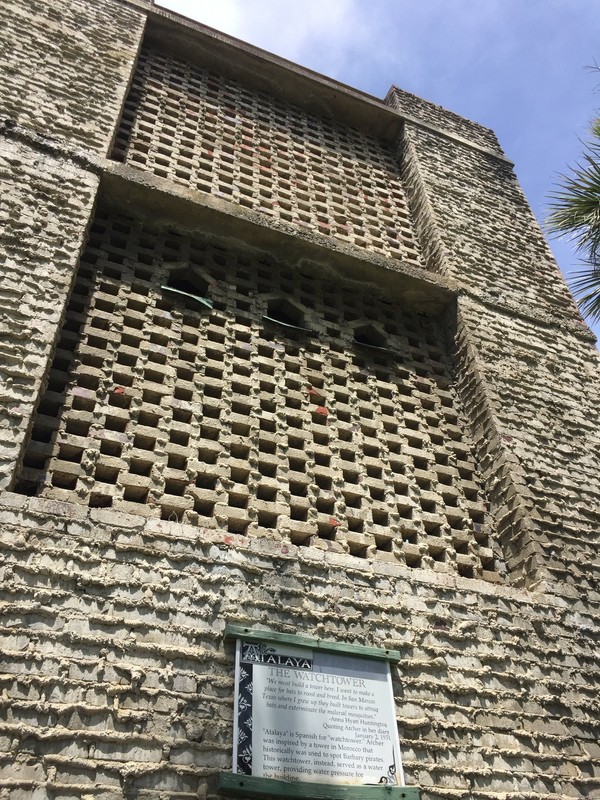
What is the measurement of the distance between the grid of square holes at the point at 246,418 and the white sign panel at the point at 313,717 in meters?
0.90

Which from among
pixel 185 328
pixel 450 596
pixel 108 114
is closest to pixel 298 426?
pixel 185 328

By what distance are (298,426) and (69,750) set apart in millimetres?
2836

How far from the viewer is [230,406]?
5258 mm

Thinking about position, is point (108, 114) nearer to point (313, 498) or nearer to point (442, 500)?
point (313, 498)

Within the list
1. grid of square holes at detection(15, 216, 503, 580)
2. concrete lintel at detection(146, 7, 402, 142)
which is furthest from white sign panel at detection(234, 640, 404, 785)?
concrete lintel at detection(146, 7, 402, 142)

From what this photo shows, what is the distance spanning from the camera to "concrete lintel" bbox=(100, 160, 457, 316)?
629cm

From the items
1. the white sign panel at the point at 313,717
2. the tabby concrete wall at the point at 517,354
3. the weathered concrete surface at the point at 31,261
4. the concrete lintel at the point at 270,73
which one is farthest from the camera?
the concrete lintel at the point at 270,73

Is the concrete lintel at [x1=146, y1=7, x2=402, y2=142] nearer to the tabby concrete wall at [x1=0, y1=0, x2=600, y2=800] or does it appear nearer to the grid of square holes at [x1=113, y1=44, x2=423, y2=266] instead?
the grid of square holes at [x1=113, y1=44, x2=423, y2=266]

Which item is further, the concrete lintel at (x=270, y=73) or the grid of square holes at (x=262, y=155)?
the concrete lintel at (x=270, y=73)

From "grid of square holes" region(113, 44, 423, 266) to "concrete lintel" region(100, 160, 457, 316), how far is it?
654 mm

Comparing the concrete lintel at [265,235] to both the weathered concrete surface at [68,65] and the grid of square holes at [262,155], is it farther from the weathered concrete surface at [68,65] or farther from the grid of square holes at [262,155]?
the grid of square holes at [262,155]

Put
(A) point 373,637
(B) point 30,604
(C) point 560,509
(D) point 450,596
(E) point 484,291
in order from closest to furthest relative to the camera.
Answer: (B) point 30,604 < (A) point 373,637 < (D) point 450,596 < (C) point 560,509 < (E) point 484,291

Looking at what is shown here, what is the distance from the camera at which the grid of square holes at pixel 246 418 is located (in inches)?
181

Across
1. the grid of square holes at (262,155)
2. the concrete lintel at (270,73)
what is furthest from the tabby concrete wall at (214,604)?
the concrete lintel at (270,73)
